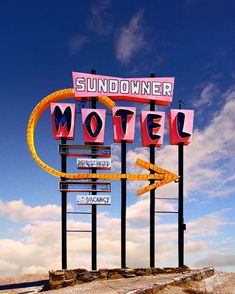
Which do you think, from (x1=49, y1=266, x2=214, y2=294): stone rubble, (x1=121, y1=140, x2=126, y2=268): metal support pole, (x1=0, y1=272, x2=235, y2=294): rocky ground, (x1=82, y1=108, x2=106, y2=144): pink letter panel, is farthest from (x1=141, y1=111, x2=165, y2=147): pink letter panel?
(x1=0, y1=272, x2=235, y2=294): rocky ground

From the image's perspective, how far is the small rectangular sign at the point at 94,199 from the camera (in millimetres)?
30375

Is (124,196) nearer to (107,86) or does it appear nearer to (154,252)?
(154,252)

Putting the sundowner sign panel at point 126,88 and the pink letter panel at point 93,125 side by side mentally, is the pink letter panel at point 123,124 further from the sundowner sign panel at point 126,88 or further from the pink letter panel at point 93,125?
the sundowner sign panel at point 126,88

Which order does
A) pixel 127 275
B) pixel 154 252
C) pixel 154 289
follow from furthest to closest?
1. pixel 154 252
2. pixel 127 275
3. pixel 154 289

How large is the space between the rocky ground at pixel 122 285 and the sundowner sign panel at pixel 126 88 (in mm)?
12440

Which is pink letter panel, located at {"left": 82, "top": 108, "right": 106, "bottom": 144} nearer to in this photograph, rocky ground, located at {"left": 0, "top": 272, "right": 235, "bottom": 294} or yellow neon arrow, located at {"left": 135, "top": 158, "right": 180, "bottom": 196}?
yellow neon arrow, located at {"left": 135, "top": 158, "right": 180, "bottom": 196}

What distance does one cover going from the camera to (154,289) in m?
18.9

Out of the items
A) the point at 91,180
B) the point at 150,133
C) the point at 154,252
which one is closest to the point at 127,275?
the point at 154,252

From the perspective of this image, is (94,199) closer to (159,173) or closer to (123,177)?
(123,177)

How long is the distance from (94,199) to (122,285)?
8625 mm

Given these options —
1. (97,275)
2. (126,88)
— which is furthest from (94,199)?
(126,88)

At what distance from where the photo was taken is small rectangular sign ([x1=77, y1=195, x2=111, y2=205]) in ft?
99.7

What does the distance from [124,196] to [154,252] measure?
4.30m

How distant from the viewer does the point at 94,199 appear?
30.5 metres
